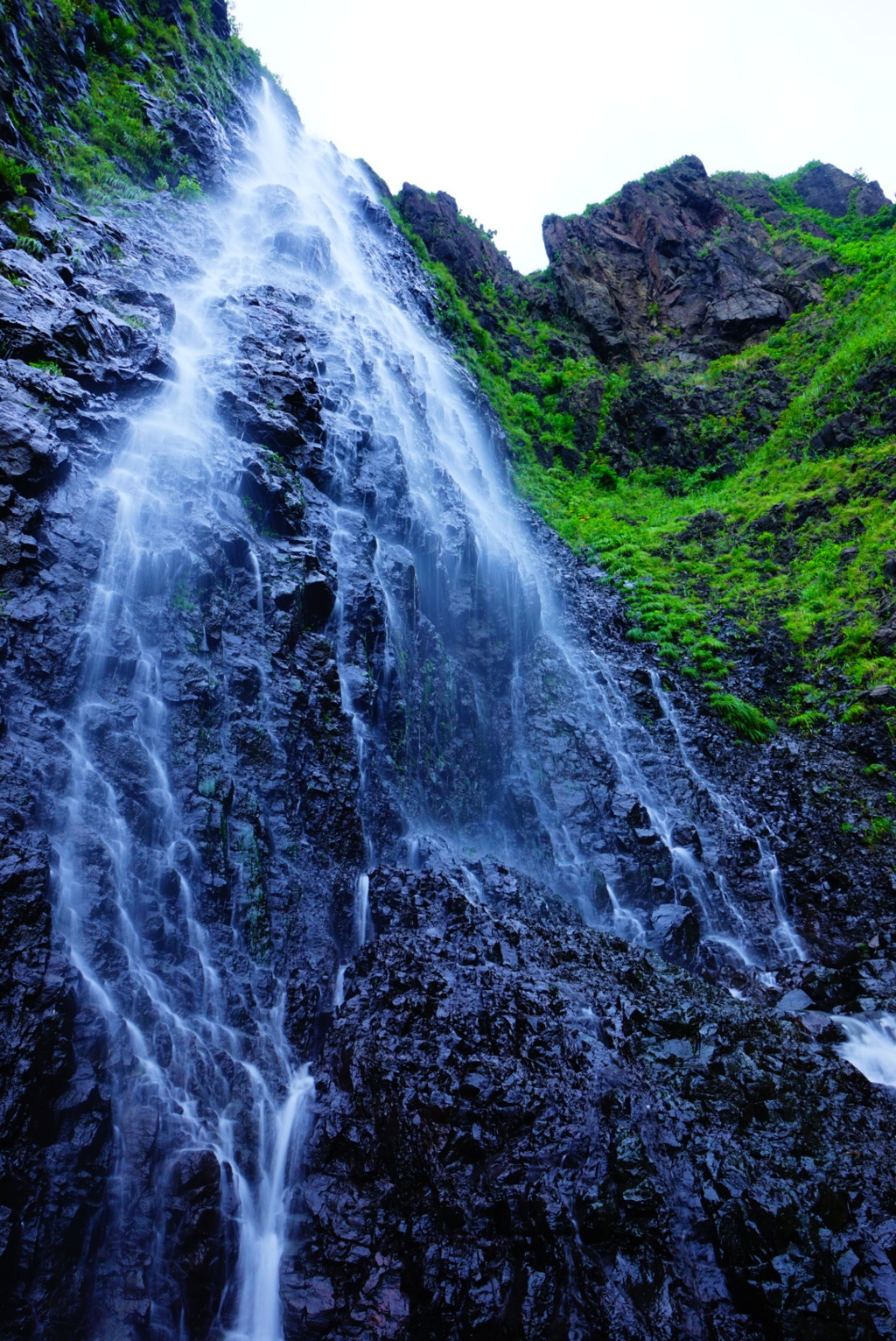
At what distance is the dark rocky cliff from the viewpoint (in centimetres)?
589

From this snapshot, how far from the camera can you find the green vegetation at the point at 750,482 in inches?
686

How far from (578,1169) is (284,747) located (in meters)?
6.91

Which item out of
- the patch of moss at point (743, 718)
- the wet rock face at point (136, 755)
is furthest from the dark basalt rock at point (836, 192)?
the wet rock face at point (136, 755)

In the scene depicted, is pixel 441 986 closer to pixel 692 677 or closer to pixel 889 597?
pixel 692 677

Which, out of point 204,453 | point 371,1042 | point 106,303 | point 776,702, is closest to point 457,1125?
point 371,1042

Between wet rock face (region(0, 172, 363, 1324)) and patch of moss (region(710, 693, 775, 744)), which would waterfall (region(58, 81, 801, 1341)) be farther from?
patch of moss (region(710, 693, 775, 744))

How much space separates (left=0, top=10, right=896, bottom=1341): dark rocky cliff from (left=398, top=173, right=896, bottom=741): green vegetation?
7.66 ft

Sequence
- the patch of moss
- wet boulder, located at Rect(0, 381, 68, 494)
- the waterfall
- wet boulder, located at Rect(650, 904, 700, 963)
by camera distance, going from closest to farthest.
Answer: the waterfall → wet boulder, located at Rect(0, 381, 68, 494) → wet boulder, located at Rect(650, 904, 700, 963) → the patch of moss

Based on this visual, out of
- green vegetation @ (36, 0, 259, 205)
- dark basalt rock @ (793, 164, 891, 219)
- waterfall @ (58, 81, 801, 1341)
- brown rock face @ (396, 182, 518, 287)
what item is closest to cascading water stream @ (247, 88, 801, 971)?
waterfall @ (58, 81, 801, 1341)

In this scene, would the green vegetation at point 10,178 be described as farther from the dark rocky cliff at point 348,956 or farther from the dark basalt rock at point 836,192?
the dark basalt rock at point 836,192

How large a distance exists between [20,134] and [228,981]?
20.6 m

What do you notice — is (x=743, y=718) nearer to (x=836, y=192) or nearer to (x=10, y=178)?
(x=10, y=178)

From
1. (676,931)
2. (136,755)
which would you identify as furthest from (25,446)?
(676,931)

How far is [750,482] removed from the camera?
81.6ft
